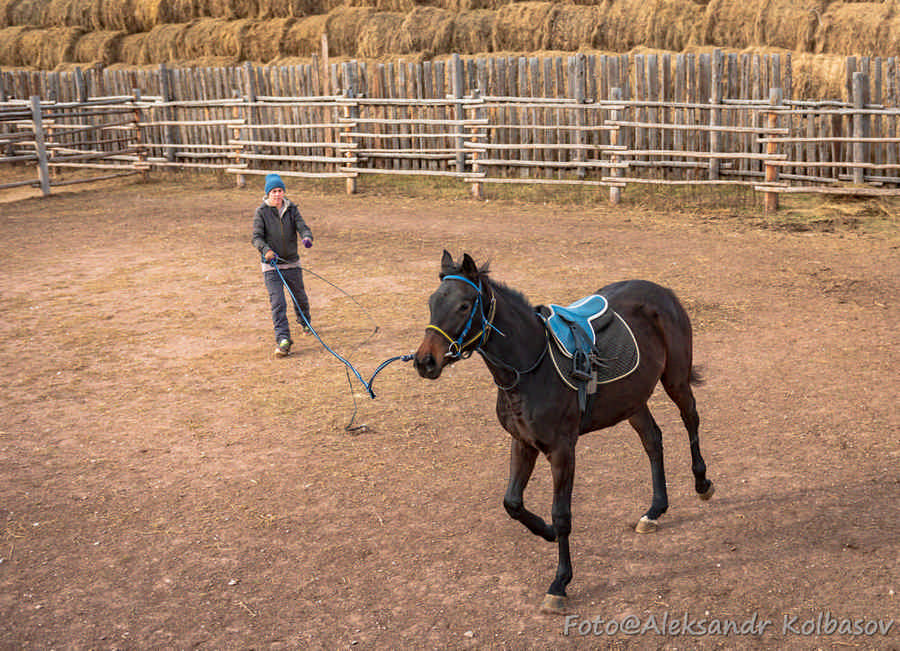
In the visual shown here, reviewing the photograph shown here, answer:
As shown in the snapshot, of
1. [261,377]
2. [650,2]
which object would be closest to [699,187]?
[650,2]

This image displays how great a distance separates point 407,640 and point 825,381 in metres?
4.45

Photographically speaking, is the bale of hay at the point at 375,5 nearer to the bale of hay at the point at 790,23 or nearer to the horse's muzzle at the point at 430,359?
the bale of hay at the point at 790,23

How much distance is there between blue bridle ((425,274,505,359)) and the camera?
389 cm

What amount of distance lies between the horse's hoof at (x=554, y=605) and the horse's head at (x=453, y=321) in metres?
1.21

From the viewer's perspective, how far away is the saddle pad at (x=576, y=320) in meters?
4.36

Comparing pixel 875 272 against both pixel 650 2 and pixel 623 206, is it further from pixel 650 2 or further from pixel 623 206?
pixel 650 2

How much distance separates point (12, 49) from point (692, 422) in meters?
28.9

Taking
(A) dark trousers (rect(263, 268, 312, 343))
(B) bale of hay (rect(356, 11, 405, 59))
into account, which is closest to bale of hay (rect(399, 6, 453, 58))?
(B) bale of hay (rect(356, 11, 405, 59))

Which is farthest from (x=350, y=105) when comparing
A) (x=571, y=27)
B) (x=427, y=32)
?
(x=571, y=27)

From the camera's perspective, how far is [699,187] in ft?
52.0

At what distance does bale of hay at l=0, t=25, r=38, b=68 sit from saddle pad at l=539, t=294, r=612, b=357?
92.0ft

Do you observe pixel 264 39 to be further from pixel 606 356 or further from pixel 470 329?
pixel 470 329

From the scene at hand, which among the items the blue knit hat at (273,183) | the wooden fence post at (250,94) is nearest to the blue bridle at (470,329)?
the blue knit hat at (273,183)

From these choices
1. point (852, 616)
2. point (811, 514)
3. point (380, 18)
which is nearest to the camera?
point (852, 616)
